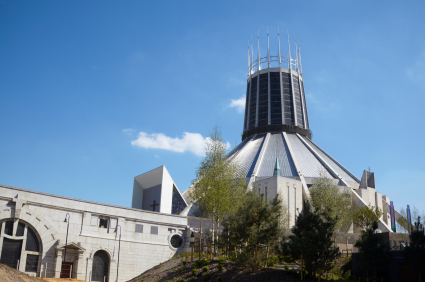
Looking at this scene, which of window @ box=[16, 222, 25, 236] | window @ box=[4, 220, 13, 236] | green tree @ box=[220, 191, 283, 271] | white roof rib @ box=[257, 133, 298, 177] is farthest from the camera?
white roof rib @ box=[257, 133, 298, 177]

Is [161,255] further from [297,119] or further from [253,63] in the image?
[253,63]

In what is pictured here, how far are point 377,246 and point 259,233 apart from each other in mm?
6295

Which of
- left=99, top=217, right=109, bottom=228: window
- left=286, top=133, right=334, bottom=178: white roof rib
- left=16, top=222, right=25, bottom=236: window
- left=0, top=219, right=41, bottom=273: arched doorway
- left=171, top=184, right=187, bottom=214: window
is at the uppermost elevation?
left=286, top=133, right=334, bottom=178: white roof rib

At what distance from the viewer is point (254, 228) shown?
2159 centimetres

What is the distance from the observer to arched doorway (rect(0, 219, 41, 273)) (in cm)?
2453

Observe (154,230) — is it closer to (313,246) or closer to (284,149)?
(313,246)

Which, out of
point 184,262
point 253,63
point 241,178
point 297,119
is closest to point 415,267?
point 184,262

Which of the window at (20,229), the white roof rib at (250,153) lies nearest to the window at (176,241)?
the window at (20,229)

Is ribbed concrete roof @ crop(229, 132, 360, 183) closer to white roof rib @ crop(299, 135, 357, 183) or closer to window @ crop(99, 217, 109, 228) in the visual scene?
white roof rib @ crop(299, 135, 357, 183)

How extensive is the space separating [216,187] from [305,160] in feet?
85.1

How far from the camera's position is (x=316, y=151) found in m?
56.6

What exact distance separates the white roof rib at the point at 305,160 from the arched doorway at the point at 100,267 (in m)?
26.9

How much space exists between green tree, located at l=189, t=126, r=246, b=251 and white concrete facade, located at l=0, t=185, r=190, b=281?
4298 millimetres

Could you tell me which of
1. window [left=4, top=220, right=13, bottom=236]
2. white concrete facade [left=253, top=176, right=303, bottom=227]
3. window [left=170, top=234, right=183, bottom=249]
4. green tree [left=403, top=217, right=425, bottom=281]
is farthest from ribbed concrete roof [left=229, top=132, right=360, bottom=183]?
green tree [left=403, top=217, right=425, bottom=281]
